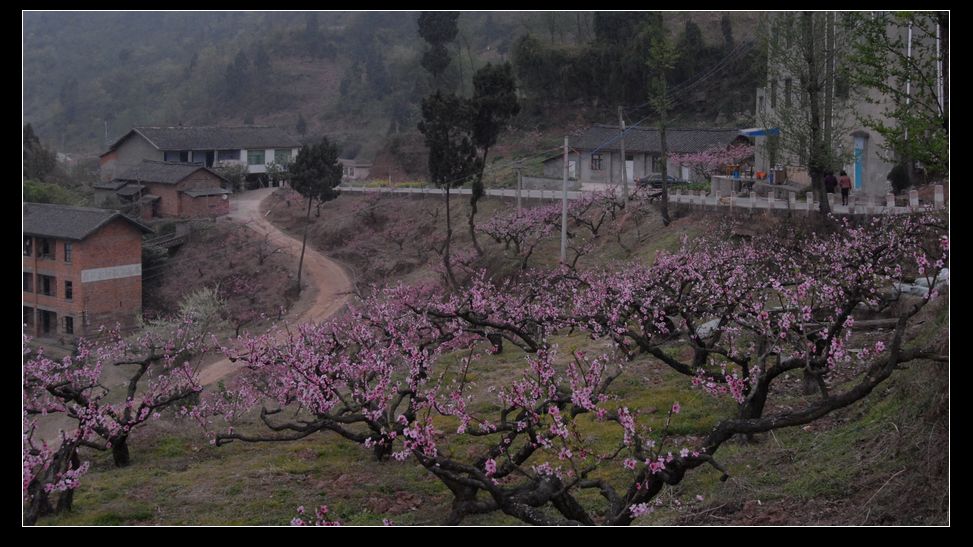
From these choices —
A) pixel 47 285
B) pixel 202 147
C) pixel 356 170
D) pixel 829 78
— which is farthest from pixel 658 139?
pixel 202 147

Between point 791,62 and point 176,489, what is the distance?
1956 cm

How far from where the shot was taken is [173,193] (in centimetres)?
4981

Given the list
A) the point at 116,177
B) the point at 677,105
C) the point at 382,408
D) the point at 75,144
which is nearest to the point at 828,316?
the point at 382,408

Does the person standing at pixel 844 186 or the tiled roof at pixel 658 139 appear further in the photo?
the tiled roof at pixel 658 139

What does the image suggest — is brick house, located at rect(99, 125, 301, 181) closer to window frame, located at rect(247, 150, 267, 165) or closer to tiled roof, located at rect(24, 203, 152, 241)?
window frame, located at rect(247, 150, 267, 165)

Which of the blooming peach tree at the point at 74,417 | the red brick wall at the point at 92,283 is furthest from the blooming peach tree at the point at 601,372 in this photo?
the red brick wall at the point at 92,283

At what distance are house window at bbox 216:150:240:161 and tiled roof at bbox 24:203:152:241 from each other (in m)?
24.6

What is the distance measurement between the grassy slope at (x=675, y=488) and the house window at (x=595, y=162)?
28.5 metres

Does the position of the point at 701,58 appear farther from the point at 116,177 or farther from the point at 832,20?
the point at 116,177

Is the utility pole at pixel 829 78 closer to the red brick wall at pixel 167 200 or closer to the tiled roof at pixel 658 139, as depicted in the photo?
the tiled roof at pixel 658 139

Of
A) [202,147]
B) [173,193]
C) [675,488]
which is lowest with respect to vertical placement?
[675,488]

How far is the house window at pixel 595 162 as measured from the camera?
4650cm

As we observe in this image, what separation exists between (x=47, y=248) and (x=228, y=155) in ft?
86.8

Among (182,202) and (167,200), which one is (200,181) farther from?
(167,200)
